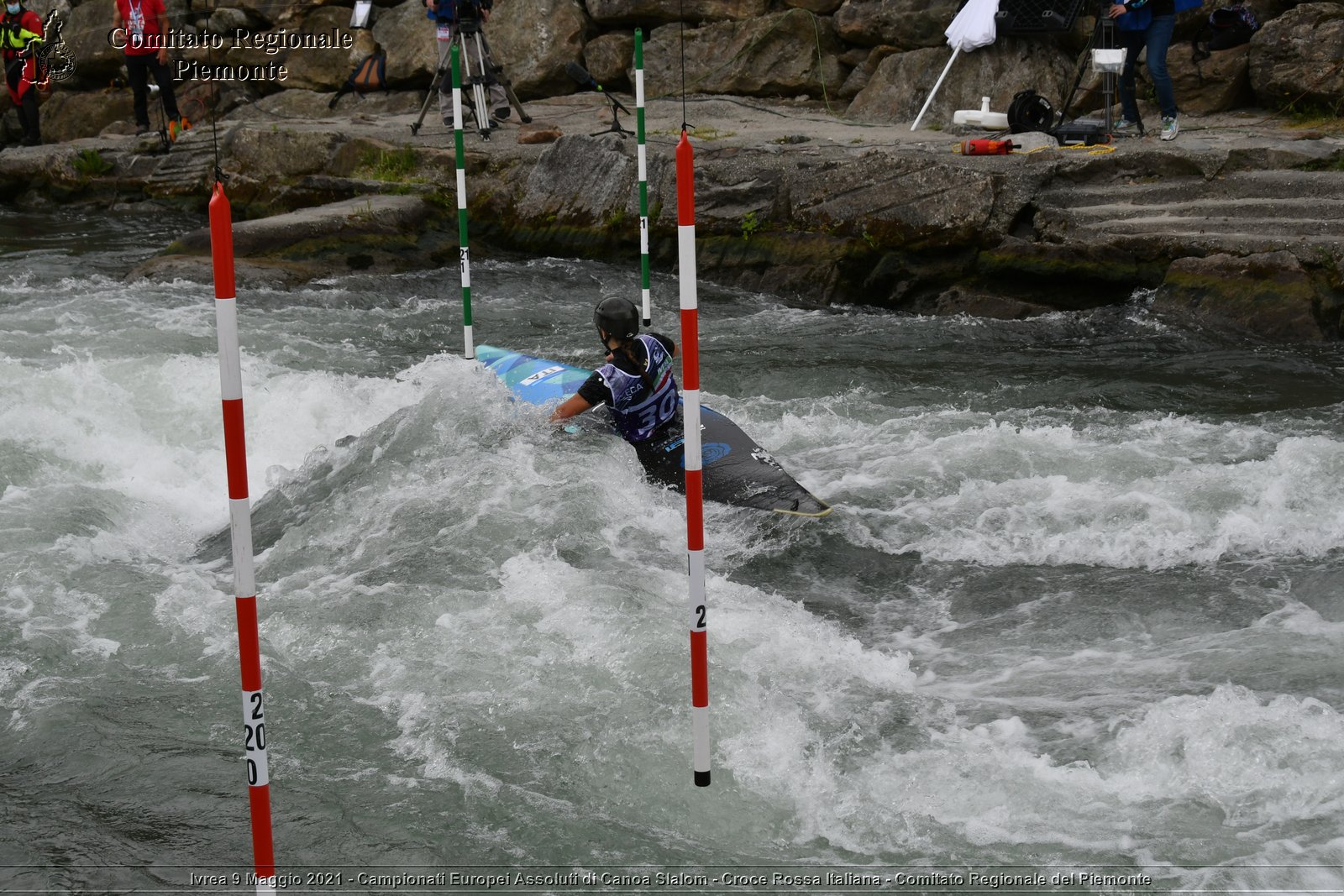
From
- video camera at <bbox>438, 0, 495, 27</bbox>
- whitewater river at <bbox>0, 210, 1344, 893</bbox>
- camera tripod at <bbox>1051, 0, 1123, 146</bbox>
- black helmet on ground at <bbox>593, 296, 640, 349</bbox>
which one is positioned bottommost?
whitewater river at <bbox>0, 210, 1344, 893</bbox>

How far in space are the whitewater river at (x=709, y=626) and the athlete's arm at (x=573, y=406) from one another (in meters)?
0.21

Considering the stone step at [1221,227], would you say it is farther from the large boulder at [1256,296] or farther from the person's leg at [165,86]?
the person's leg at [165,86]

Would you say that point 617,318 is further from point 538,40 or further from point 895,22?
point 538,40

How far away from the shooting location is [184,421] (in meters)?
6.59

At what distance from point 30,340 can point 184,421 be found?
6.10 ft

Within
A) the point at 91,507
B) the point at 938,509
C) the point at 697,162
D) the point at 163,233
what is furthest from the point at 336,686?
the point at 163,233

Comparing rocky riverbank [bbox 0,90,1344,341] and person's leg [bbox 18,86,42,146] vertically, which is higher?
person's leg [bbox 18,86,42,146]

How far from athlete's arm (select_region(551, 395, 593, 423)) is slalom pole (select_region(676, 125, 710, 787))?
2.49 meters

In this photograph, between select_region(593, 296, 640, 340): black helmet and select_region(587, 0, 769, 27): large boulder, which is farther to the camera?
select_region(587, 0, 769, 27): large boulder

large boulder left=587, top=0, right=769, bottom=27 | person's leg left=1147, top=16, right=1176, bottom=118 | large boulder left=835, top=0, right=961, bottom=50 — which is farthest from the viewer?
large boulder left=587, top=0, right=769, bottom=27

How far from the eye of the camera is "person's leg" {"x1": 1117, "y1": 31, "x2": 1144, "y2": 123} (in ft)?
30.4

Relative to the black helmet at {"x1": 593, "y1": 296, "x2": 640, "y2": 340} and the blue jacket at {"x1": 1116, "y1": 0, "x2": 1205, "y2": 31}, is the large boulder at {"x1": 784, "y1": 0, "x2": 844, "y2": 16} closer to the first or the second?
the blue jacket at {"x1": 1116, "y1": 0, "x2": 1205, "y2": 31}

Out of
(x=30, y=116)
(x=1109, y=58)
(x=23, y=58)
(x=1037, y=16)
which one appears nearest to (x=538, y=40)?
(x=1037, y=16)

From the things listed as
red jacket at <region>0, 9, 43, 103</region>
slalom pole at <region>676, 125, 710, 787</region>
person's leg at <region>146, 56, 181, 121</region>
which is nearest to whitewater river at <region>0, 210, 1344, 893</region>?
slalom pole at <region>676, 125, 710, 787</region>
